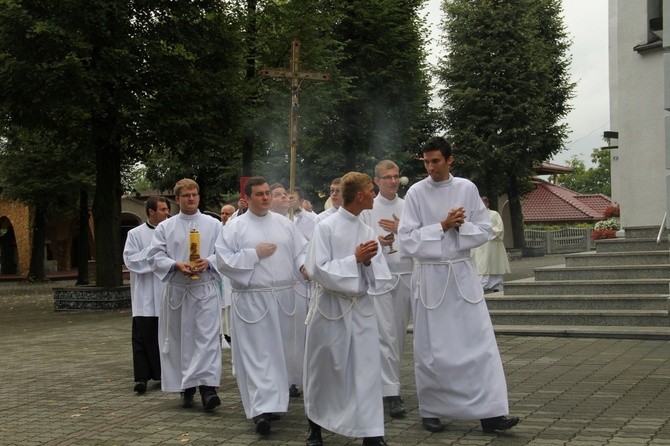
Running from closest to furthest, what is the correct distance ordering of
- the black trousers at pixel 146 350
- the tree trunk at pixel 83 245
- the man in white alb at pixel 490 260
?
the black trousers at pixel 146 350
the man in white alb at pixel 490 260
the tree trunk at pixel 83 245

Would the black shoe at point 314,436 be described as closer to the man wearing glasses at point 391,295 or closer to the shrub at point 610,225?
the man wearing glasses at point 391,295

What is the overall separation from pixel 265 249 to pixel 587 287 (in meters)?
8.09

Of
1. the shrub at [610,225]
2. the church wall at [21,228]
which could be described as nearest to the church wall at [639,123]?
the shrub at [610,225]

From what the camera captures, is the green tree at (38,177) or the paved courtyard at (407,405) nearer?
the paved courtyard at (407,405)

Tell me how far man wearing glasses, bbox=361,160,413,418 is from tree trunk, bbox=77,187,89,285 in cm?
2731

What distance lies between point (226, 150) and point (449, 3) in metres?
23.6

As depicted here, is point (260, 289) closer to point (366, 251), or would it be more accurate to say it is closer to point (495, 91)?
point (366, 251)

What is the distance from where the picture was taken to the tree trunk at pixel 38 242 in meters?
42.9

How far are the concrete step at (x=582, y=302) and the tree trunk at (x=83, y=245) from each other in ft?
74.2

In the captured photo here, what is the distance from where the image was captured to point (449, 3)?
163ft

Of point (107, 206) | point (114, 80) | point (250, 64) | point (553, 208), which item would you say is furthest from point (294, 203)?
point (553, 208)

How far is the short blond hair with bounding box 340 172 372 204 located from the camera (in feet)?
26.1

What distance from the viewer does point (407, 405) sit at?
9609mm

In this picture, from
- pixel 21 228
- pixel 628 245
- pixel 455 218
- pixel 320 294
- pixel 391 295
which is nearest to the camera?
pixel 320 294
